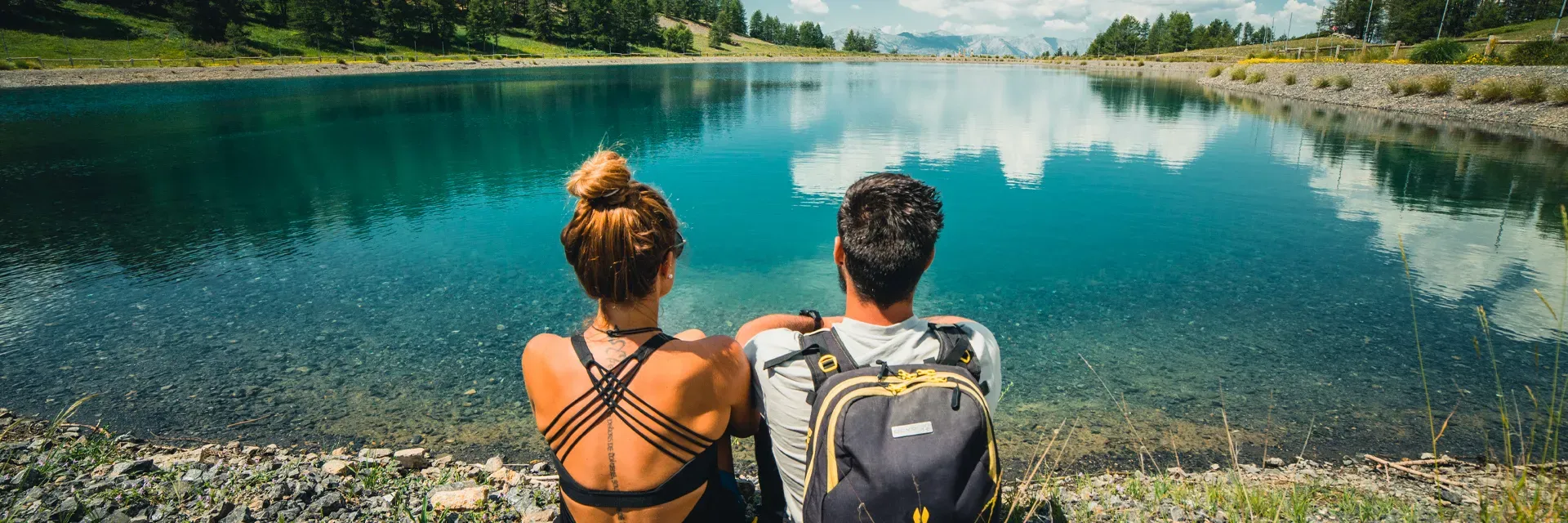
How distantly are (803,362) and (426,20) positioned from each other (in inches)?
4403

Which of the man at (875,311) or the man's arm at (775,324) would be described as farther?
the man's arm at (775,324)

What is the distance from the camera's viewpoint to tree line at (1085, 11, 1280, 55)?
122 metres

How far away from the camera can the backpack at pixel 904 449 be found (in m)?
2.22

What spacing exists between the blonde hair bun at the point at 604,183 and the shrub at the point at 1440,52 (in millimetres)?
45868

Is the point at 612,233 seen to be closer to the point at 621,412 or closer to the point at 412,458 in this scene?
the point at 621,412

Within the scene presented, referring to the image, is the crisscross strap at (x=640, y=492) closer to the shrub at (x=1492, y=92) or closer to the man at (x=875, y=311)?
the man at (x=875, y=311)

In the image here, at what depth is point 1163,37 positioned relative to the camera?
13188 centimetres

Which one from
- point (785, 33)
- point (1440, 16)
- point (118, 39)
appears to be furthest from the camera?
point (785, 33)

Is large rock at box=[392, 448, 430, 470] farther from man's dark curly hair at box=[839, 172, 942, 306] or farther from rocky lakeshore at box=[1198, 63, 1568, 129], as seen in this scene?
rocky lakeshore at box=[1198, 63, 1568, 129]

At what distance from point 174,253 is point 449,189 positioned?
6075mm

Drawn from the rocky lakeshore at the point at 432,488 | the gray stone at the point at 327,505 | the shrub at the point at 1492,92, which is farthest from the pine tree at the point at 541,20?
the gray stone at the point at 327,505

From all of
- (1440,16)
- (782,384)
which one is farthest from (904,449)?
(1440,16)

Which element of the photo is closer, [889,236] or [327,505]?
[889,236]

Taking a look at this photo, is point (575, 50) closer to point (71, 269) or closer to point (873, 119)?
point (873, 119)
